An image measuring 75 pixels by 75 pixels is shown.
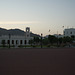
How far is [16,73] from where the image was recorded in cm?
863

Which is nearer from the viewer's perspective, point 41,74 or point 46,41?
point 41,74

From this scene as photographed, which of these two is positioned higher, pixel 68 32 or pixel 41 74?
pixel 68 32

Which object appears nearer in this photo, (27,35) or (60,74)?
(60,74)

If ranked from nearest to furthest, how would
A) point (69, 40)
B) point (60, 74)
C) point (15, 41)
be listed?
point (60, 74), point (69, 40), point (15, 41)

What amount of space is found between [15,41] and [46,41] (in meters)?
13.7

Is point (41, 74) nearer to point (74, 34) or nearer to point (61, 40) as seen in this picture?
point (61, 40)

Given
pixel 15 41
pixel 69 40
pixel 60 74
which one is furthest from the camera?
pixel 15 41

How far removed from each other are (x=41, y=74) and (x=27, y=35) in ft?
209

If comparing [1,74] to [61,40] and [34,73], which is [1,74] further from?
[61,40]

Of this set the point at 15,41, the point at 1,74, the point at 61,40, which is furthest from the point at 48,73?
the point at 15,41

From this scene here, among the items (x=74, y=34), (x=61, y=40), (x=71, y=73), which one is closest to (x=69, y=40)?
(x=61, y=40)

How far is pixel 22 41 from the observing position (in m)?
68.8

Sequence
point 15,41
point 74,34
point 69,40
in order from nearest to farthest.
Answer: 1. point 69,40
2. point 15,41
3. point 74,34

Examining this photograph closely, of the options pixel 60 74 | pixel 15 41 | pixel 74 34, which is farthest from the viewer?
pixel 74 34
